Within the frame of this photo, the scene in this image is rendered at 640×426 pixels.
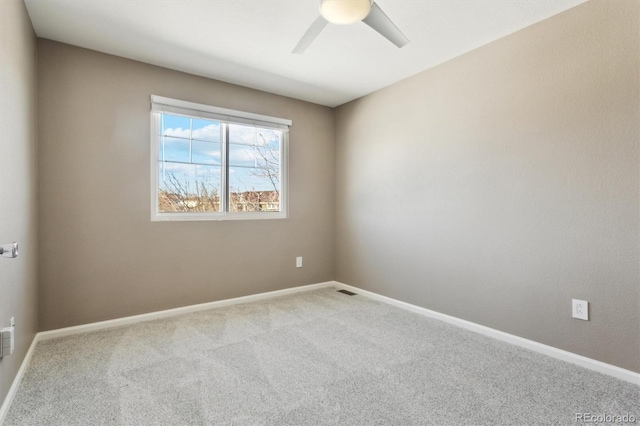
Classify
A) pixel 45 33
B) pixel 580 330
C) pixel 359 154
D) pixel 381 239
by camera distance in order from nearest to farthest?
pixel 580 330 < pixel 45 33 < pixel 381 239 < pixel 359 154

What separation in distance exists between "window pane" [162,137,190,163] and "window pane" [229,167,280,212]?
19.2 inches

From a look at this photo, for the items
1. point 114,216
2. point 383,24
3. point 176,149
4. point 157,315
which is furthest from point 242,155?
point 383,24

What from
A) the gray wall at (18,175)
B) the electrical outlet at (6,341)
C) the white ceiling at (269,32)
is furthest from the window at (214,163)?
the electrical outlet at (6,341)

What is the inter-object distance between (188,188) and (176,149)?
1.32 ft

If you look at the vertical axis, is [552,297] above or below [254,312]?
above

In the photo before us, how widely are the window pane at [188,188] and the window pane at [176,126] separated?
0.31 metres

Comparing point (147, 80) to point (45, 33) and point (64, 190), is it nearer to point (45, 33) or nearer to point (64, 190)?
point (45, 33)

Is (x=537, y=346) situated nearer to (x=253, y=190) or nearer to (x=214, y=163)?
(x=253, y=190)

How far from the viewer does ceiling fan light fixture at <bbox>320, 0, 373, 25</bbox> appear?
158 centimetres

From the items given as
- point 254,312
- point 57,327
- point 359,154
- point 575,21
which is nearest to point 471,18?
point 575,21

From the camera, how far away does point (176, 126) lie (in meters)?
3.09

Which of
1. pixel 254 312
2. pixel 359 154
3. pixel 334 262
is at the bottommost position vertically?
pixel 254 312

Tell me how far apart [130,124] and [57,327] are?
1812mm

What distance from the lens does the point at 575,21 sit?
209cm
